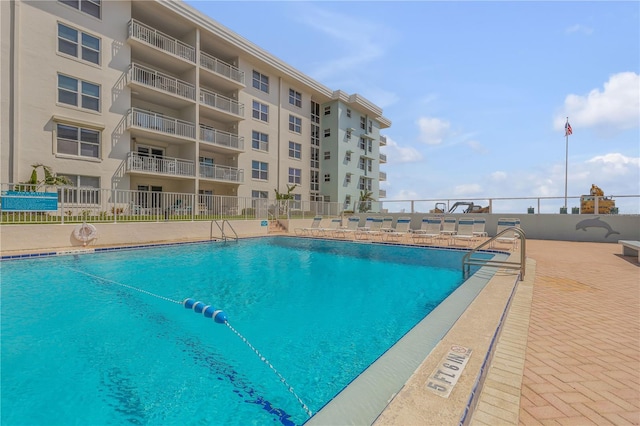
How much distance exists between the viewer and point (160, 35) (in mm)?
17875

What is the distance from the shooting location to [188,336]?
163 inches

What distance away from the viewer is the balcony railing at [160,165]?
1641cm

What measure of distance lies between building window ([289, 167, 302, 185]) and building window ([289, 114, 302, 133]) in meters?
3.84

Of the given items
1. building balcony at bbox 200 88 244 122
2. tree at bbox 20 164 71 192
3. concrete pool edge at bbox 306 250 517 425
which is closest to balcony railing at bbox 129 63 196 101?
building balcony at bbox 200 88 244 122

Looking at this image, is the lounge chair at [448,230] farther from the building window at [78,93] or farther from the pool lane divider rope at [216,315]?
the building window at [78,93]

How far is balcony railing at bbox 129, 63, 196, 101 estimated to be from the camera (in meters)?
16.8

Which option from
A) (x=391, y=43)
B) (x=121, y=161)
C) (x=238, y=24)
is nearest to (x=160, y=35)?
(x=238, y=24)

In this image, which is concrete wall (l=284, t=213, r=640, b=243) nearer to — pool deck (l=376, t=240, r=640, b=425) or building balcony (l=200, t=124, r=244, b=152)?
pool deck (l=376, t=240, r=640, b=425)

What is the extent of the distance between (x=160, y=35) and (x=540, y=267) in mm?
22600

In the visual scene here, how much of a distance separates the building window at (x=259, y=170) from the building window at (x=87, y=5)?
40.7 feet

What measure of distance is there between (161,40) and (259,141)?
30.2ft

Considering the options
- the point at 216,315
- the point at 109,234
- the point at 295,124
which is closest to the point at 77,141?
the point at 109,234

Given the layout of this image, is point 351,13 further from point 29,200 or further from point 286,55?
point 286,55

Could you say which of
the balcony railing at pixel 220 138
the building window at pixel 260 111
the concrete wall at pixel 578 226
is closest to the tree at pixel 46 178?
the balcony railing at pixel 220 138
